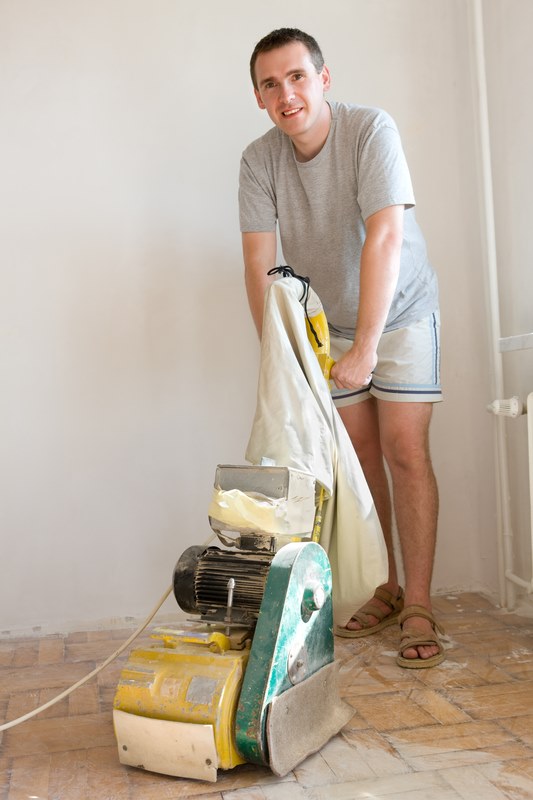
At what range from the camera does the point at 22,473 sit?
2463 mm

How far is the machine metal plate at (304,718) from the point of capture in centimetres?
143

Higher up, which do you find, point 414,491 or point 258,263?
point 258,263

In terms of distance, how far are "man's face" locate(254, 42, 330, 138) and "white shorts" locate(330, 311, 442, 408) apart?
60cm

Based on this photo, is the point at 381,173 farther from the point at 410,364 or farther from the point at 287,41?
the point at 410,364

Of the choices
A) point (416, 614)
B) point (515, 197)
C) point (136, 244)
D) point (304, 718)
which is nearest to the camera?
point (304, 718)

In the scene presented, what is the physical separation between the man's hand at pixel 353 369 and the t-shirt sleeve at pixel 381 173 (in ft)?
1.26

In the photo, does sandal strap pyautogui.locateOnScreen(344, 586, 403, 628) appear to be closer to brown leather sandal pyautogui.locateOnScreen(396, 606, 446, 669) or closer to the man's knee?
brown leather sandal pyautogui.locateOnScreen(396, 606, 446, 669)

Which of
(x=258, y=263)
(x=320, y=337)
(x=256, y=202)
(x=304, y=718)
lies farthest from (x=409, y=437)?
(x=304, y=718)

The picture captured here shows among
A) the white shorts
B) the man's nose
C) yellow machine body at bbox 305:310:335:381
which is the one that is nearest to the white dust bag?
yellow machine body at bbox 305:310:335:381

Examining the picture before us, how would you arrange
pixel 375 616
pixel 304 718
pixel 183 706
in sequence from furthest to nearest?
pixel 375 616
pixel 304 718
pixel 183 706

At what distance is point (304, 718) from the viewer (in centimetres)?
154

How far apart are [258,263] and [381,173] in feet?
1.35

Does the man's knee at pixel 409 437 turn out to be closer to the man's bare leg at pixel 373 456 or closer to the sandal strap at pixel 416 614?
the man's bare leg at pixel 373 456

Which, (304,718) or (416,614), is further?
(416,614)
